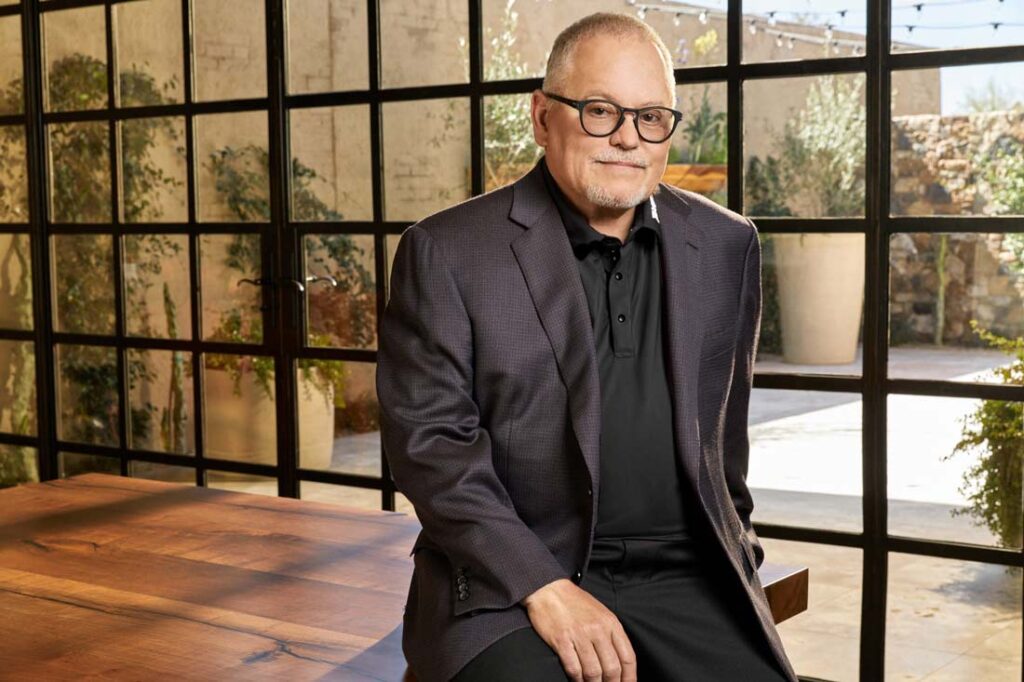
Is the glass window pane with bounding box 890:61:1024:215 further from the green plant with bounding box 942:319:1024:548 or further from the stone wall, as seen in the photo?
the green plant with bounding box 942:319:1024:548

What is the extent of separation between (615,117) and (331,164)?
258 centimetres

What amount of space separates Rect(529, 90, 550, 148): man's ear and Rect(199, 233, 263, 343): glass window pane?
272cm

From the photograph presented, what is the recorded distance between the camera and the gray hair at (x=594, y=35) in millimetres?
1808

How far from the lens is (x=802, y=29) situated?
3332mm

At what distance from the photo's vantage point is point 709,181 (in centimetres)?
353

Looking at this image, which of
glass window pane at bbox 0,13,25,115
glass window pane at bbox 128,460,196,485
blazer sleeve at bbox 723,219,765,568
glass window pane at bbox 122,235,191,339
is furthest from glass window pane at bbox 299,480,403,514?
blazer sleeve at bbox 723,219,765,568

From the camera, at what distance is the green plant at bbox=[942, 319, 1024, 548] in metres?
3.15

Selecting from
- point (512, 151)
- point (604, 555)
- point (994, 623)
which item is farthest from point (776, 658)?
point (512, 151)

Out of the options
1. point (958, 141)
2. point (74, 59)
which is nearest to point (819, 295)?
point (958, 141)

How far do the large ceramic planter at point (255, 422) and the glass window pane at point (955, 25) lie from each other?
84.0 inches

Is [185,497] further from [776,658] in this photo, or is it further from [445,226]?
[776,658]

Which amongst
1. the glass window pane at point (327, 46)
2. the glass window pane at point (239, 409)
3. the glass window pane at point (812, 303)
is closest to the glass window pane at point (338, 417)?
the glass window pane at point (239, 409)

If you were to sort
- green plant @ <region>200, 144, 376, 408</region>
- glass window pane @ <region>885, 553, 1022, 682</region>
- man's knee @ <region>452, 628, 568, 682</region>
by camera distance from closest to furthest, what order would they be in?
1. man's knee @ <region>452, 628, 568, 682</region>
2. glass window pane @ <region>885, 553, 1022, 682</region>
3. green plant @ <region>200, 144, 376, 408</region>

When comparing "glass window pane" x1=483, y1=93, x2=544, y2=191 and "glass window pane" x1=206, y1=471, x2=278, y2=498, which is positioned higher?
"glass window pane" x1=483, y1=93, x2=544, y2=191
